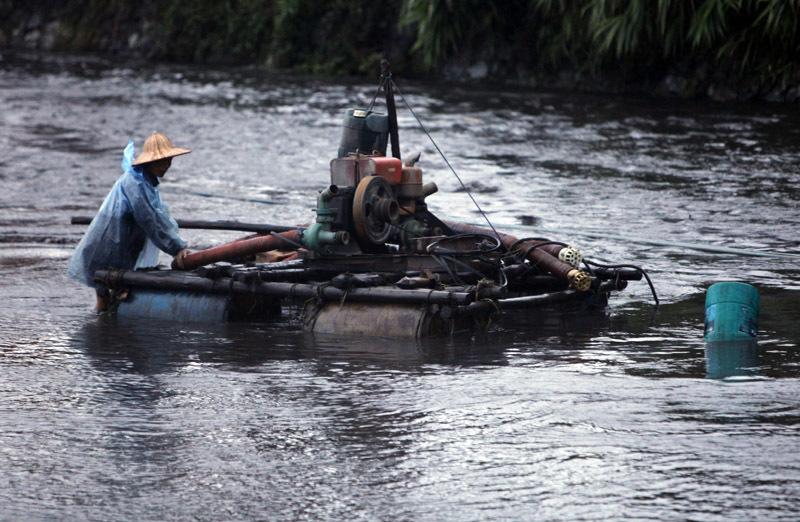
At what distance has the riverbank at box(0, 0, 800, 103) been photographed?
20250mm

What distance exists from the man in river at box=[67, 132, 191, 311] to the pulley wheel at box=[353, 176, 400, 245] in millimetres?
1391

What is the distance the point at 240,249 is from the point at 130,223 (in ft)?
2.59

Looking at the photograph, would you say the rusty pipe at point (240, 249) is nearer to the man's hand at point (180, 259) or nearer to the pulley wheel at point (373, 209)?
the man's hand at point (180, 259)

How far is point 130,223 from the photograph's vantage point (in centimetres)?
895

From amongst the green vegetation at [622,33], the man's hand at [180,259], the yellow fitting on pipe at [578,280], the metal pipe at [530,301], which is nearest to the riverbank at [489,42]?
the green vegetation at [622,33]

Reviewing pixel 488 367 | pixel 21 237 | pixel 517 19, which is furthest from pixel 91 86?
pixel 488 367

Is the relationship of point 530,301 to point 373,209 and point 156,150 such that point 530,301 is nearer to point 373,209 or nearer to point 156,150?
point 373,209

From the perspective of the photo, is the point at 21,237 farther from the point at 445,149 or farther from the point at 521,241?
the point at 445,149

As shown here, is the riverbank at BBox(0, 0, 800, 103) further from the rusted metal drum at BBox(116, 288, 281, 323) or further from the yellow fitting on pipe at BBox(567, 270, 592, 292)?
the rusted metal drum at BBox(116, 288, 281, 323)

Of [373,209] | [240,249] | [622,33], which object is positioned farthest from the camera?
[622,33]

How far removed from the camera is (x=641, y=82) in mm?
24328

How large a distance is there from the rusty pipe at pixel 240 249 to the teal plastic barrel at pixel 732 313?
2.82 metres

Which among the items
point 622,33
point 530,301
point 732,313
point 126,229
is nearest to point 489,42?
point 622,33

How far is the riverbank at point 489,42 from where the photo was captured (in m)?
20.2
